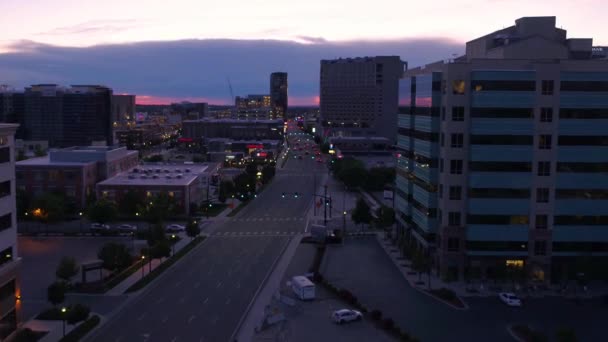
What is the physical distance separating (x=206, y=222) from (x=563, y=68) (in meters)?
35.0

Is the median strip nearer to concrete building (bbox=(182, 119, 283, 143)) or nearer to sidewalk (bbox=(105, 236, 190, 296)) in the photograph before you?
sidewalk (bbox=(105, 236, 190, 296))

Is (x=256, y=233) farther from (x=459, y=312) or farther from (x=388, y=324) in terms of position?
(x=388, y=324)

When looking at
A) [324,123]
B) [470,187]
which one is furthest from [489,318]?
[324,123]

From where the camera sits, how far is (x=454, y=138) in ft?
123

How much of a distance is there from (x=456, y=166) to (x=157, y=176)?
38.8 m

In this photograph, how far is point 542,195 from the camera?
36938 millimetres

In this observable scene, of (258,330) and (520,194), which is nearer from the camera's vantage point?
(258,330)

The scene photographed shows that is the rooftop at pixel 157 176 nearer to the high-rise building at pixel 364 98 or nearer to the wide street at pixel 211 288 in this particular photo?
the wide street at pixel 211 288

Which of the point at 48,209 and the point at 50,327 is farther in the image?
the point at 48,209

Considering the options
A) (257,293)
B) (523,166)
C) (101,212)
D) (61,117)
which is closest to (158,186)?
(101,212)

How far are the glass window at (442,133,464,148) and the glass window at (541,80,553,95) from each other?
219 inches

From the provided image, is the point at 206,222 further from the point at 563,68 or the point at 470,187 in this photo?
the point at 563,68

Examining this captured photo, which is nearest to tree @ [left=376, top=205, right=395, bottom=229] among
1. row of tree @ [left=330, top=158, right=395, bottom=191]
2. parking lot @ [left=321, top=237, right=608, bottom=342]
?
parking lot @ [left=321, top=237, right=608, bottom=342]

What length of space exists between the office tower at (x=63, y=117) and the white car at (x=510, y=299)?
12319cm
